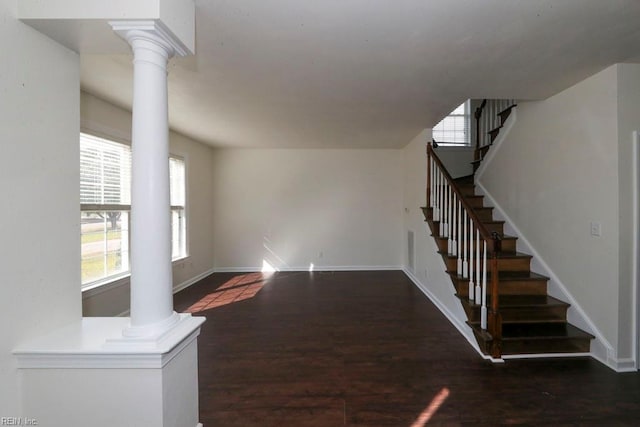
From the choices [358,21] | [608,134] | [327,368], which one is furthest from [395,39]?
[327,368]

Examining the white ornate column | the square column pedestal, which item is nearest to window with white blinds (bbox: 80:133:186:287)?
the square column pedestal

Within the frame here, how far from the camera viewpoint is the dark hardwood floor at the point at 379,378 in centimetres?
175

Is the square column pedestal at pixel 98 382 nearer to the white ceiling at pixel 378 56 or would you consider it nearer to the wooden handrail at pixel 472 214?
the white ceiling at pixel 378 56

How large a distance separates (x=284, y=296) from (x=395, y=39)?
11.2ft

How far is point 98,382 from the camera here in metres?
1.27

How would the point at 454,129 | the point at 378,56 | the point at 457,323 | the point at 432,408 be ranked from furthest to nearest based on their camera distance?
the point at 454,129 → the point at 457,323 → the point at 378,56 → the point at 432,408

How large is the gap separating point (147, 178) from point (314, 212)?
4.22 meters

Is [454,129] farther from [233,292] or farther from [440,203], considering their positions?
[233,292]

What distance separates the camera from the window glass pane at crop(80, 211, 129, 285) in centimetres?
282

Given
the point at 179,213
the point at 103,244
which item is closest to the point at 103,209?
the point at 103,244

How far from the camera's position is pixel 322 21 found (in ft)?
5.31

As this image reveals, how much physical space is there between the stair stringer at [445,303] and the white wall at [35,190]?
315 centimetres

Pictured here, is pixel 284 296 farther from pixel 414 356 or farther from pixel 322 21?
pixel 322 21

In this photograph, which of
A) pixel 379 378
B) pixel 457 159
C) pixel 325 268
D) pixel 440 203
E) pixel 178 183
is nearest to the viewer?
pixel 379 378
